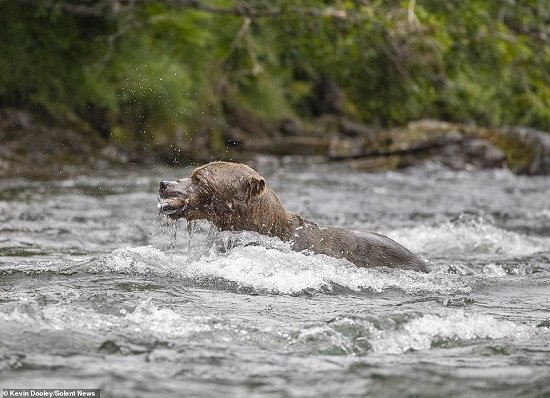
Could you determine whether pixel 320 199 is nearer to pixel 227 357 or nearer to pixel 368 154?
pixel 368 154

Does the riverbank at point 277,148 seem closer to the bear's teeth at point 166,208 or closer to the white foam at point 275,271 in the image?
the bear's teeth at point 166,208

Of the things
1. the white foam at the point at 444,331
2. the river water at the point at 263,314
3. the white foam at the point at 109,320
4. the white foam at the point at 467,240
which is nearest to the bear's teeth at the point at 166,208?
the river water at the point at 263,314

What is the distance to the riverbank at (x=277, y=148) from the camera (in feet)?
49.3

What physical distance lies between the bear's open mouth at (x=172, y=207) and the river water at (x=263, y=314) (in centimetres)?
20

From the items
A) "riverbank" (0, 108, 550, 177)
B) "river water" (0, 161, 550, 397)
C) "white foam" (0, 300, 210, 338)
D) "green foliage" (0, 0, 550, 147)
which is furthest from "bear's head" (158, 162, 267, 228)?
"riverbank" (0, 108, 550, 177)

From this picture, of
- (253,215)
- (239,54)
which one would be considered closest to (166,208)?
(253,215)

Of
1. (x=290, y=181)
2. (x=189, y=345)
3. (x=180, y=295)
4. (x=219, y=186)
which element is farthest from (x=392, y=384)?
(x=290, y=181)

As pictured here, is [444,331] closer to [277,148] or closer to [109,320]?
[109,320]

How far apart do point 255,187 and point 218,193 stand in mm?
269

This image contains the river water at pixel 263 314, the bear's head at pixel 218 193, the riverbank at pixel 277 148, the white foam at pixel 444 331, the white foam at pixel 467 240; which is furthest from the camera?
the riverbank at pixel 277 148

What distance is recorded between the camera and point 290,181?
14.8 meters

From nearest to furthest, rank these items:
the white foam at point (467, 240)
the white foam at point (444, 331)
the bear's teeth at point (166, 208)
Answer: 1. the white foam at point (444, 331)
2. the bear's teeth at point (166, 208)
3. the white foam at point (467, 240)

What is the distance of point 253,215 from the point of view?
7.08 m

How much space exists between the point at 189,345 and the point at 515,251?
523 centimetres
